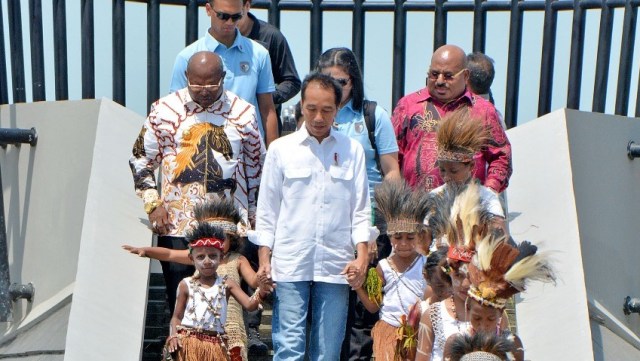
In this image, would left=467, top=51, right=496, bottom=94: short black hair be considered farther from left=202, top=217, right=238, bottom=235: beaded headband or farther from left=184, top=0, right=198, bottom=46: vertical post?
left=202, top=217, right=238, bottom=235: beaded headband

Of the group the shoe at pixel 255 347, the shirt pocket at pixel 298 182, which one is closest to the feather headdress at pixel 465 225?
the shirt pocket at pixel 298 182

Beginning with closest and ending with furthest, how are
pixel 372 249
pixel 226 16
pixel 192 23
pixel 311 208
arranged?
pixel 311 208
pixel 372 249
pixel 226 16
pixel 192 23

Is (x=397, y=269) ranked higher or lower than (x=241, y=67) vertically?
lower

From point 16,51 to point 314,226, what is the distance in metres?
4.36

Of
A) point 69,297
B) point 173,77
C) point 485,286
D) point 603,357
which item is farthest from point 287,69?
point 485,286

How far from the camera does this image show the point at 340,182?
822cm

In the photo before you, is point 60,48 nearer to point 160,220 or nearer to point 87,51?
point 87,51

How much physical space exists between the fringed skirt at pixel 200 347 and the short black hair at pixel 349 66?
1.70 m

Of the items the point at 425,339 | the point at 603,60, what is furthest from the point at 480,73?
the point at 425,339

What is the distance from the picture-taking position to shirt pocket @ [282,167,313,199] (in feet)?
26.9

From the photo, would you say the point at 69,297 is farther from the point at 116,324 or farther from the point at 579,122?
the point at 579,122

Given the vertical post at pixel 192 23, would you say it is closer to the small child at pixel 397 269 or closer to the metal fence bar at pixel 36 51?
the metal fence bar at pixel 36 51

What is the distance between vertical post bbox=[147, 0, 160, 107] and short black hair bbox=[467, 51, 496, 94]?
8.73 ft

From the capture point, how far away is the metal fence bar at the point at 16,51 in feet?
37.8
